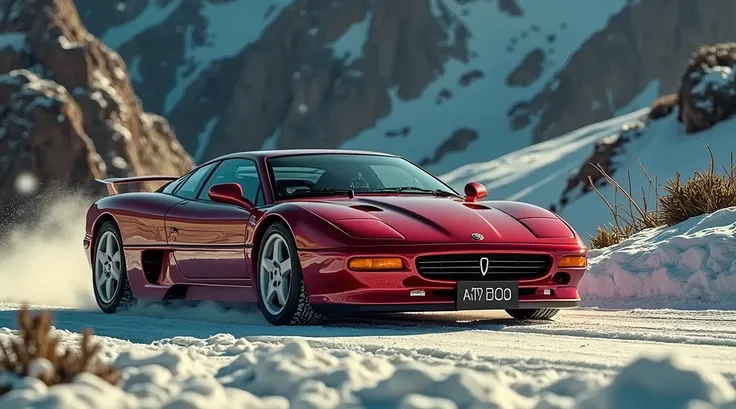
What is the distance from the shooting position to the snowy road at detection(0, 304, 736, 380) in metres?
5.27

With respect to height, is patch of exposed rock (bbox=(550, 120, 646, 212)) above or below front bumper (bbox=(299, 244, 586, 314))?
above

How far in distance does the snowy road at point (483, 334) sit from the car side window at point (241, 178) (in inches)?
31.8

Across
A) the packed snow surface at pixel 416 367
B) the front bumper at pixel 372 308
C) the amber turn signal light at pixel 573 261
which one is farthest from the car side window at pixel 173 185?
the amber turn signal light at pixel 573 261

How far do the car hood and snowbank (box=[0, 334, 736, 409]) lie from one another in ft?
9.10

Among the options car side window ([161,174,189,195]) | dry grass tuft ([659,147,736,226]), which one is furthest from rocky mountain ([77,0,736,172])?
car side window ([161,174,189,195])

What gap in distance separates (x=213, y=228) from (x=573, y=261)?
2.38 meters

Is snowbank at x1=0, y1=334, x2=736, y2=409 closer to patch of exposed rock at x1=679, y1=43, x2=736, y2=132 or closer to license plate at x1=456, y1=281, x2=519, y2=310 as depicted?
license plate at x1=456, y1=281, x2=519, y2=310

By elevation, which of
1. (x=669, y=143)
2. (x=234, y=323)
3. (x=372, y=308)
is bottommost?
(x=234, y=323)

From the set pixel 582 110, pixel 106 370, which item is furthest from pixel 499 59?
pixel 106 370

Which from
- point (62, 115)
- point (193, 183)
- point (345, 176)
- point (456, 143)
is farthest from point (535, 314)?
point (456, 143)

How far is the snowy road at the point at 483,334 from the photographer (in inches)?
208

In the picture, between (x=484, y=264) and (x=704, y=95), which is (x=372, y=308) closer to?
(x=484, y=264)

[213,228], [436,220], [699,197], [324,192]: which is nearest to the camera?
[436,220]

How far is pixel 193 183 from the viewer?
360 inches
